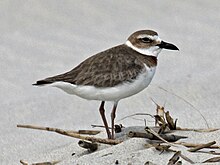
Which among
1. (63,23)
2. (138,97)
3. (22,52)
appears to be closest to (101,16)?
(63,23)

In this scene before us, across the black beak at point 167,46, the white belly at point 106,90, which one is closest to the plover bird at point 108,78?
the white belly at point 106,90

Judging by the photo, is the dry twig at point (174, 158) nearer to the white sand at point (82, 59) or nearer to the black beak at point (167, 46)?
the white sand at point (82, 59)

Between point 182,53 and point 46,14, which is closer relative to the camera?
point 182,53

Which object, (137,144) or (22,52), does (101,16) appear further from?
(137,144)

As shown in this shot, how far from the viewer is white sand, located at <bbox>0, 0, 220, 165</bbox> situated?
5028 millimetres

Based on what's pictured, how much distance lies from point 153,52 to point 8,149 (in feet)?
3.91

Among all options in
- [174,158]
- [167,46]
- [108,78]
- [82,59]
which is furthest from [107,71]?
[82,59]

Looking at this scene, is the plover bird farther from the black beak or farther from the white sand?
the white sand

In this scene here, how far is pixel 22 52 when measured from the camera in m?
8.07

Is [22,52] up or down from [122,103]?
up

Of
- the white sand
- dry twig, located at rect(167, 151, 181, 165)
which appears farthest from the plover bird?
dry twig, located at rect(167, 151, 181, 165)

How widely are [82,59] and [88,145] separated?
11.8 ft

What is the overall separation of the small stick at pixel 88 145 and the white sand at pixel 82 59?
0.06m

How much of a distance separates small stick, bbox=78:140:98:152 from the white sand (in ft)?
0.21
